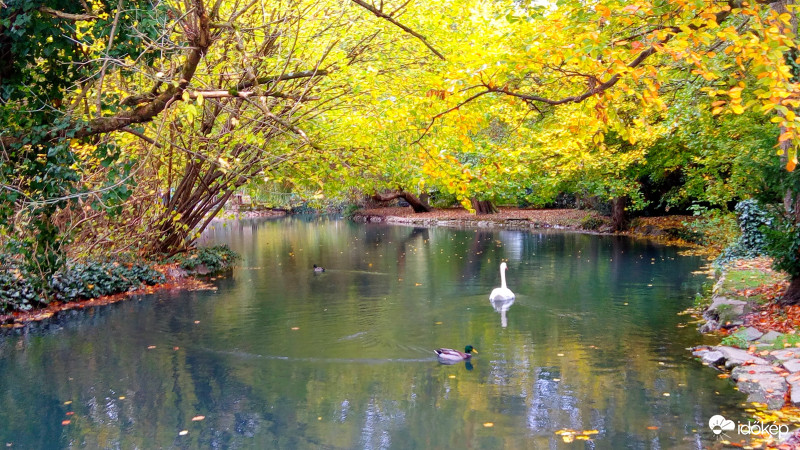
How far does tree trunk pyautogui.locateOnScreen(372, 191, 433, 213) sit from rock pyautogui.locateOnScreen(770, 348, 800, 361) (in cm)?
3588

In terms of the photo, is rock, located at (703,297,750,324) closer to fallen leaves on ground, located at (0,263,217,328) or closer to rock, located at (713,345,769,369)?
rock, located at (713,345,769,369)

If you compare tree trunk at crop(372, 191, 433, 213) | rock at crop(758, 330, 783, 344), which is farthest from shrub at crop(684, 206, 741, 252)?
tree trunk at crop(372, 191, 433, 213)

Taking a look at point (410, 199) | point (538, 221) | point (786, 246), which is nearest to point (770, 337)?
point (786, 246)

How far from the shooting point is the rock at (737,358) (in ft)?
28.5

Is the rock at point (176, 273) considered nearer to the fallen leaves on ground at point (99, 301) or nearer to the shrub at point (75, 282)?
the fallen leaves on ground at point (99, 301)

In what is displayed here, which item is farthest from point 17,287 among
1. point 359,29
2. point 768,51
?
point 768,51

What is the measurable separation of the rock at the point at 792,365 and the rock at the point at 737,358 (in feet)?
1.41

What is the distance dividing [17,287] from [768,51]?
1454 cm

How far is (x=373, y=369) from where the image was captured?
10.1m

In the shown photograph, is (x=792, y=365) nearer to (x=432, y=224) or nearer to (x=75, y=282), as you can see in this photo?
(x=75, y=282)

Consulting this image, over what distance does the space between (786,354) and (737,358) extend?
727 millimetres

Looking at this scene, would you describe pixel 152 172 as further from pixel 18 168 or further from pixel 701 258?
pixel 701 258

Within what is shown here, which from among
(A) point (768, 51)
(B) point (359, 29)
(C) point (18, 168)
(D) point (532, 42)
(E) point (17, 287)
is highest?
(B) point (359, 29)

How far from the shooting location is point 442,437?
7457mm
